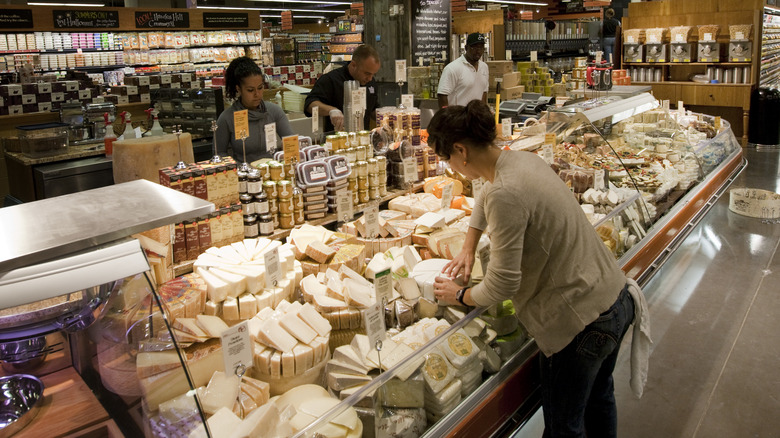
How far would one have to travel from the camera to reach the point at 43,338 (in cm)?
171

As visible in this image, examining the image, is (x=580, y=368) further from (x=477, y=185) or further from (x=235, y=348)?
(x=477, y=185)

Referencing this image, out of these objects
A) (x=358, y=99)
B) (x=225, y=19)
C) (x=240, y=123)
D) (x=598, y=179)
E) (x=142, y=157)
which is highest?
(x=225, y=19)

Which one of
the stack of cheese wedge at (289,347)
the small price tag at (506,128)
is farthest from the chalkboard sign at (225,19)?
the stack of cheese wedge at (289,347)

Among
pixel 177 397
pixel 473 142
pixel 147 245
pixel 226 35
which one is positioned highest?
pixel 226 35

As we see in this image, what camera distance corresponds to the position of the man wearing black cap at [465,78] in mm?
6996

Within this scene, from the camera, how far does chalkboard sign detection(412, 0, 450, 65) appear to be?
8.67 metres

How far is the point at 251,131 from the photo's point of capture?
425 cm

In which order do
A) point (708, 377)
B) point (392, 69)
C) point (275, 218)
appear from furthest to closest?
point (392, 69), point (708, 377), point (275, 218)

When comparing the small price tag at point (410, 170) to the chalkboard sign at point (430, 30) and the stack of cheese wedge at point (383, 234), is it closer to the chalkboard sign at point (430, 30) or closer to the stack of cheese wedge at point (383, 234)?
the stack of cheese wedge at point (383, 234)

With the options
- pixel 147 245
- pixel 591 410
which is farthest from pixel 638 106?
pixel 147 245

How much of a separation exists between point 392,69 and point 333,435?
7290 millimetres

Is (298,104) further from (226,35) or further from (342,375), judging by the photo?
(342,375)

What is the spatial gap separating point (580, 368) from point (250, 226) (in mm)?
1720

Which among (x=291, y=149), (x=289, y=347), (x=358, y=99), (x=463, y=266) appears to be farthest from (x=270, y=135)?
(x=289, y=347)
